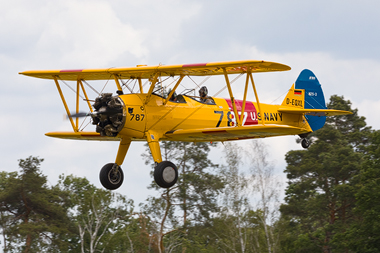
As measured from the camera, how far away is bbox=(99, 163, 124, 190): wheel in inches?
623

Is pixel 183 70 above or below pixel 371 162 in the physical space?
below

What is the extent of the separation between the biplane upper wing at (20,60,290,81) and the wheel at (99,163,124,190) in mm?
2326

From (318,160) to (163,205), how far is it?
10869mm

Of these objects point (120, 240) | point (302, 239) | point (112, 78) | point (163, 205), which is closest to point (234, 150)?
point (163, 205)

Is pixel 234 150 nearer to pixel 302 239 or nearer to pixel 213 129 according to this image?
pixel 302 239

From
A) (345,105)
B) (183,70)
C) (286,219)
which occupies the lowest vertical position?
(183,70)

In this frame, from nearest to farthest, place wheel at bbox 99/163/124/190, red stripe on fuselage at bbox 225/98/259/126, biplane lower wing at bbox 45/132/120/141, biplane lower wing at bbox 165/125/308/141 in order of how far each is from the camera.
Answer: biplane lower wing at bbox 165/125/308/141 → wheel at bbox 99/163/124/190 → biplane lower wing at bbox 45/132/120/141 → red stripe on fuselage at bbox 225/98/259/126

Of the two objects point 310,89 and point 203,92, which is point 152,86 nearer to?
point 203,92

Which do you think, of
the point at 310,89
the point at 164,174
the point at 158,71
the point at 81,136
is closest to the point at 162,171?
the point at 164,174

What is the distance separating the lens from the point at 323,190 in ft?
133

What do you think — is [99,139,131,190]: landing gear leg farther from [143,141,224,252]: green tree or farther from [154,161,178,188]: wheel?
[143,141,224,252]: green tree

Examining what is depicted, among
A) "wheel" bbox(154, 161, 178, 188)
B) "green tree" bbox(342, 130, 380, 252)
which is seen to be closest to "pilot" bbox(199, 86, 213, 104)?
"wheel" bbox(154, 161, 178, 188)

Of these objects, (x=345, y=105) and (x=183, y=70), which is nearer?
(x=183, y=70)

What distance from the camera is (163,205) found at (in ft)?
124
